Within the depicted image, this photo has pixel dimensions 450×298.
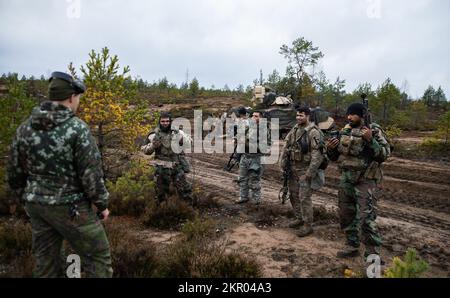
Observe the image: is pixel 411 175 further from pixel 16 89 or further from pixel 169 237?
pixel 16 89

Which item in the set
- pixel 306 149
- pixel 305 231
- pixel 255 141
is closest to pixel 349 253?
pixel 305 231

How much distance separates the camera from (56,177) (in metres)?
2.73

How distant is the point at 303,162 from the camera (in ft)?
19.8

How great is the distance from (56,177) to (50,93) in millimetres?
713

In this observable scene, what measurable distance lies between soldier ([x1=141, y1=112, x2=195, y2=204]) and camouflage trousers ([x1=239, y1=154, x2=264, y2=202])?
5.05 ft

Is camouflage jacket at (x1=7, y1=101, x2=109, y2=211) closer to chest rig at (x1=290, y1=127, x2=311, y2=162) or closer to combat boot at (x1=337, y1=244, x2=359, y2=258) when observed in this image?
combat boot at (x1=337, y1=244, x2=359, y2=258)

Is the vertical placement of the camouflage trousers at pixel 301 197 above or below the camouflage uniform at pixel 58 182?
below

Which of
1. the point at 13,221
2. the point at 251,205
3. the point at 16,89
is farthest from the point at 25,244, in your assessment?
the point at 251,205

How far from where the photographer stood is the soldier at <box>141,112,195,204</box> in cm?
677

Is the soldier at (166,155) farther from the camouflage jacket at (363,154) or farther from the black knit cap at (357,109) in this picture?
the black knit cap at (357,109)

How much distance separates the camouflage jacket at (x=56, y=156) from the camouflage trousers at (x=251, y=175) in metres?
5.14

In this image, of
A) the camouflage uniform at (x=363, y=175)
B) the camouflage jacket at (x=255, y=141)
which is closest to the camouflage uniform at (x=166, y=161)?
the camouflage jacket at (x=255, y=141)

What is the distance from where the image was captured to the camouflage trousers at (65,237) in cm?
274
